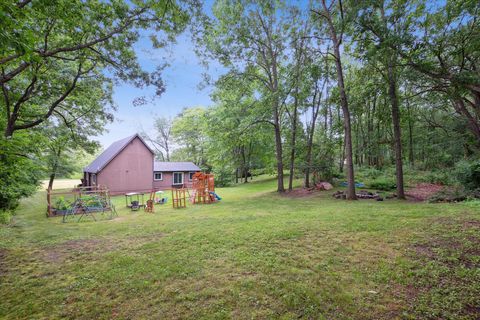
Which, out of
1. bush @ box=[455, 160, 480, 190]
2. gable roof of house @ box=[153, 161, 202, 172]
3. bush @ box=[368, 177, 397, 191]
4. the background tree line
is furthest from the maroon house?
bush @ box=[455, 160, 480, 190]

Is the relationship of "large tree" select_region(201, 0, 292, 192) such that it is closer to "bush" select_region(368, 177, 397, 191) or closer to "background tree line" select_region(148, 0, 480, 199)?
"background tree line" select_region(148, 0, 480, 199)


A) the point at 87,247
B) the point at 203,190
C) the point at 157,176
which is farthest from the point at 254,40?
the point at 157,176

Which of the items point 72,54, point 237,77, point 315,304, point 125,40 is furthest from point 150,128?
point 315,304

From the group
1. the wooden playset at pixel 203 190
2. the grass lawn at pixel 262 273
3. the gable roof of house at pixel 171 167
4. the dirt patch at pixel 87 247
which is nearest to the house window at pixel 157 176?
the gable roof of house at pixel 171 167

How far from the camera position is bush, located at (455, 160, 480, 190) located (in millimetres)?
8408

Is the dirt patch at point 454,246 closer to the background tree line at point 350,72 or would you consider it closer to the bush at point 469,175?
the background tree line at point 350,72

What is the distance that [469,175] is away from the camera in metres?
8.68

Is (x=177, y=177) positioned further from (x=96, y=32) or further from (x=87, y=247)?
(x=87, y=247)

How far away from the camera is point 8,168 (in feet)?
16.4

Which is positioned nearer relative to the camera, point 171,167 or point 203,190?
point 203,190

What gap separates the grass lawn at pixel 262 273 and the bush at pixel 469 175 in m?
4.10

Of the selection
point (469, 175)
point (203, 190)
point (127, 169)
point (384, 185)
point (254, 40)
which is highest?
point (254, 40)

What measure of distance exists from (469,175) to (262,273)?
10.7m

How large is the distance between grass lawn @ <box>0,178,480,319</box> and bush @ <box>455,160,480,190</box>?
4102 millimetres
